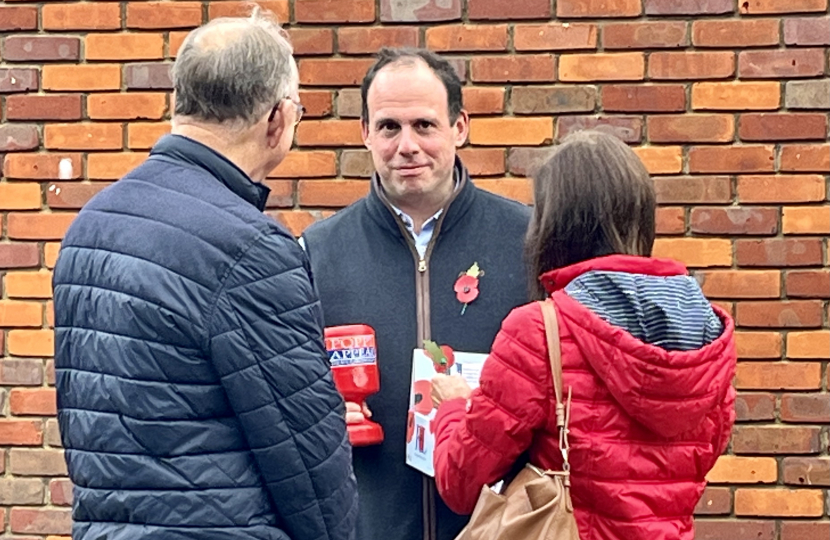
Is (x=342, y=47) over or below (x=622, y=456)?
over

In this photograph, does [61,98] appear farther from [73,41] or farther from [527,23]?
[527,23]

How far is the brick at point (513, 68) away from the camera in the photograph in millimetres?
3875

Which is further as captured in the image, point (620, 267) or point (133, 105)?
point (133, 105)

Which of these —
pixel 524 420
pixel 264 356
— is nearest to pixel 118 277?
pixel 264 356

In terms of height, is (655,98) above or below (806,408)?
above

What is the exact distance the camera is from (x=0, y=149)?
13.4 feet

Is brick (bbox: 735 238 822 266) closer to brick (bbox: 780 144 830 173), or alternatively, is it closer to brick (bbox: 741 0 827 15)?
brick (bbox: 780 144 830 173)

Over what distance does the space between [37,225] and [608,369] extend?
7.62ft

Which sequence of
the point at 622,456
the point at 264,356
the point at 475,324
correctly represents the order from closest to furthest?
the point at 264,356
the point at 622,456
the point at 475,324

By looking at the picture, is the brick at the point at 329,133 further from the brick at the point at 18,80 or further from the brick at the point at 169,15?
the brick at the point at 18,80

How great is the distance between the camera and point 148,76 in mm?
4016

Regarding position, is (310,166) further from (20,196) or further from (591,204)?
(591,204)

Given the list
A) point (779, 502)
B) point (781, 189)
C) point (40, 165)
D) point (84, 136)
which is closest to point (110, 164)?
point (84, 136)

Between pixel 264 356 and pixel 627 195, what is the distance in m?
0.78
